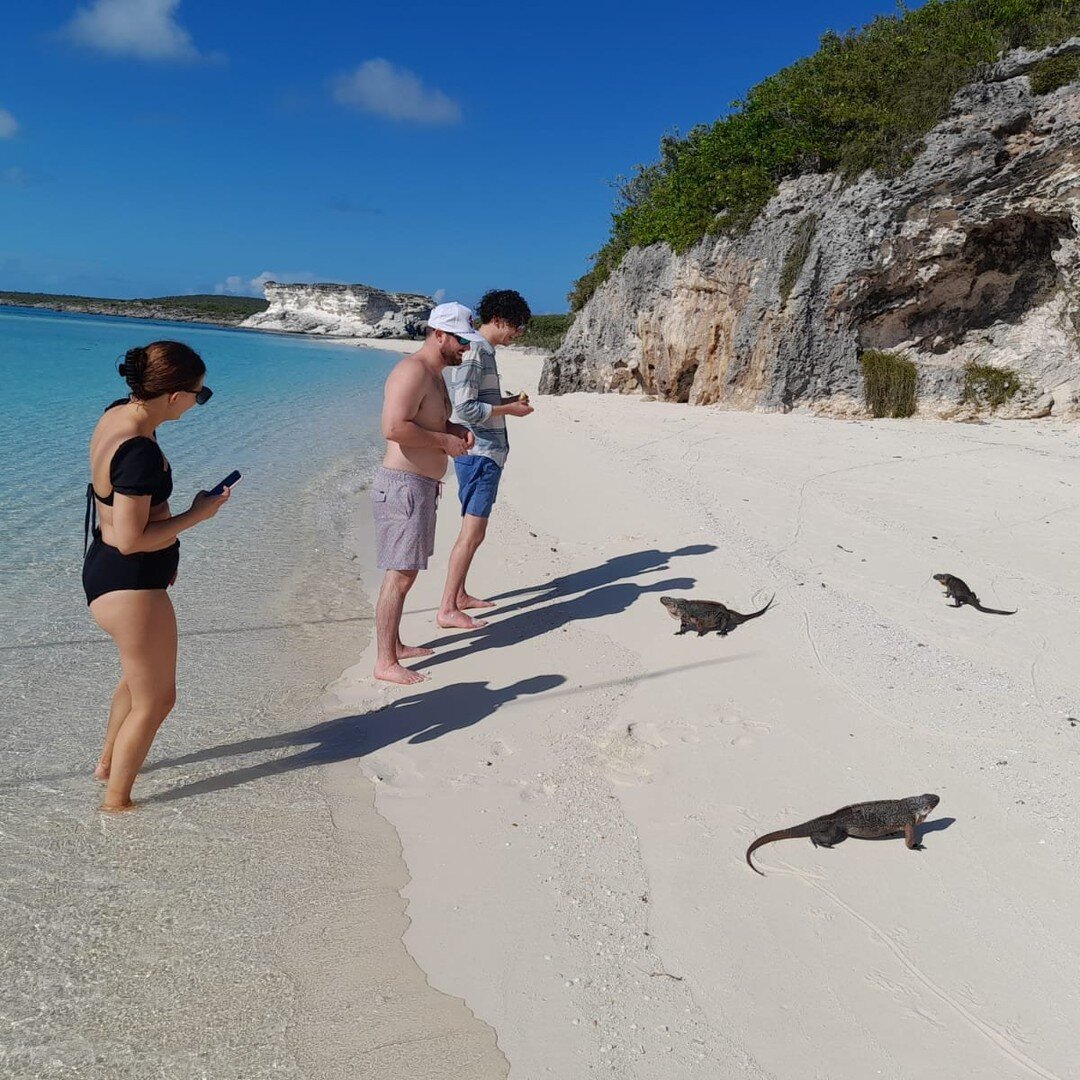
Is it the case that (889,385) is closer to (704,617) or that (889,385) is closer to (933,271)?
(933,271)

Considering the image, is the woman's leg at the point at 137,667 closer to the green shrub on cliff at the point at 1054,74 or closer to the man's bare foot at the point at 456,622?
the man's bare foot at the point at 456,622

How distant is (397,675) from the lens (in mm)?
4344

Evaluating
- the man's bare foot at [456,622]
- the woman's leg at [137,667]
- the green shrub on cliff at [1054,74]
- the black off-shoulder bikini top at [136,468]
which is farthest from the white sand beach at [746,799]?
the green shrub on cliff at [1054,74]

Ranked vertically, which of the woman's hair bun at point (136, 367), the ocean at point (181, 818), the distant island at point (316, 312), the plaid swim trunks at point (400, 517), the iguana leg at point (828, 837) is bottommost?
the ocean at point (181, 818)

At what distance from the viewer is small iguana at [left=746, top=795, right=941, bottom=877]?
2848 mm

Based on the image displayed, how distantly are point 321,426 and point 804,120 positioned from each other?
10.8 meters

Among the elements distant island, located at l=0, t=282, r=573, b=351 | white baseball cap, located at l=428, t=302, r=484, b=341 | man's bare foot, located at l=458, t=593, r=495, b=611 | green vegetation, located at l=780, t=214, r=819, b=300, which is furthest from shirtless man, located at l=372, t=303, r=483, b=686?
distant island, located at l=0, t=282, r=573, b=351

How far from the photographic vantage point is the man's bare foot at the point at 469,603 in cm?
551

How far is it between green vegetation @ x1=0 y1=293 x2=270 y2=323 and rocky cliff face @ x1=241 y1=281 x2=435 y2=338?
34.9 feet

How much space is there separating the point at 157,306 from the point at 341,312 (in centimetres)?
3958

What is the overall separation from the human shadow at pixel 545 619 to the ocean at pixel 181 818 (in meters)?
0.61

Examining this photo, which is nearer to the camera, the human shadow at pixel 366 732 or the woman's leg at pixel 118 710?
the woman's leg at pixel 118 710

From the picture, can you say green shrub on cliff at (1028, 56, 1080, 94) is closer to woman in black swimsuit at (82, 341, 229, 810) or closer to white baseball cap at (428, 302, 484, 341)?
white baseball cap at (428, 302, 484, 341)

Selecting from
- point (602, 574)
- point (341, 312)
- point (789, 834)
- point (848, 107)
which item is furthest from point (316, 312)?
point (789, 834)
